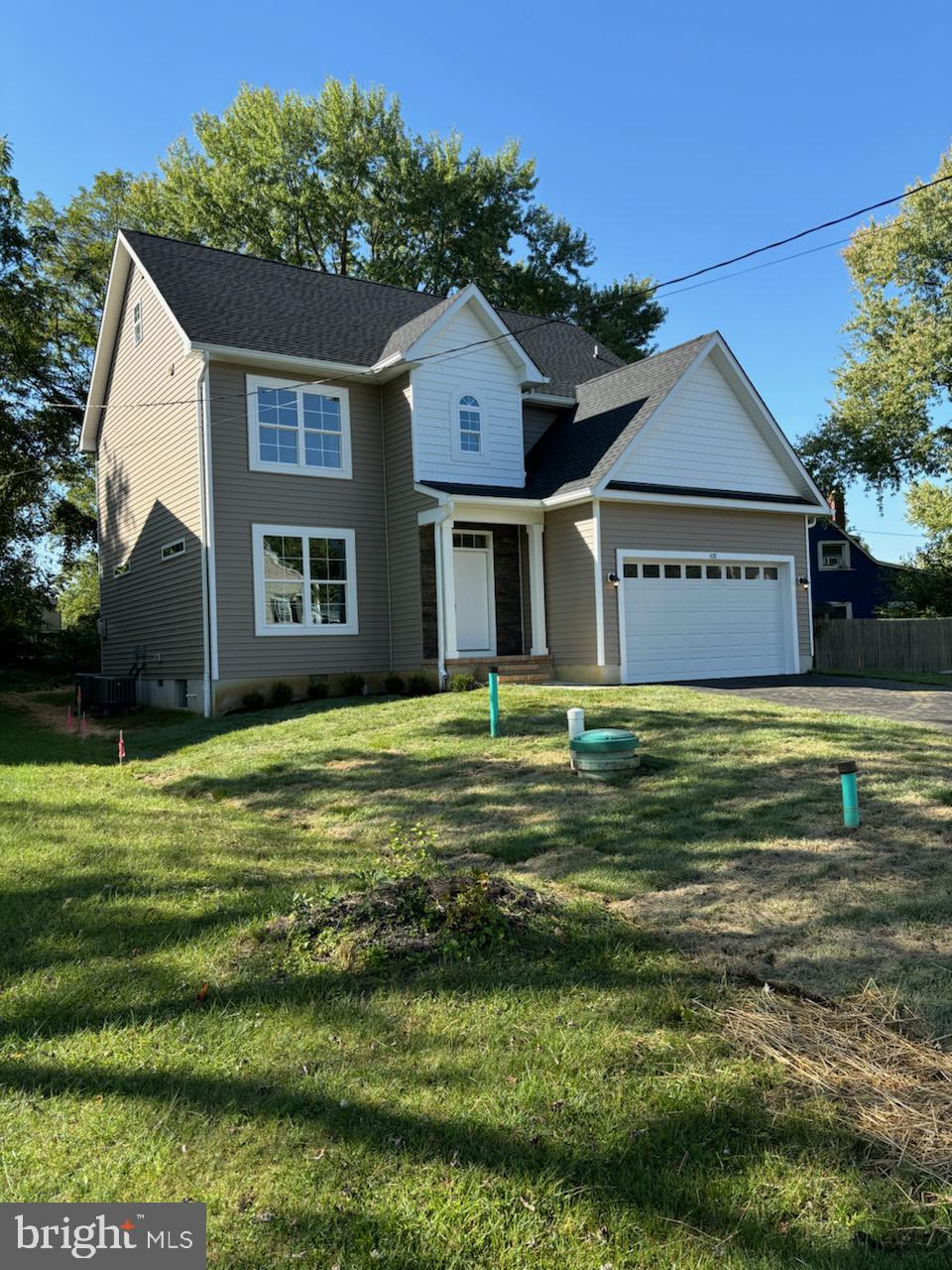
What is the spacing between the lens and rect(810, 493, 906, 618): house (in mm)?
36656

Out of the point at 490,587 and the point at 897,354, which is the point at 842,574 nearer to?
the point at 897,354

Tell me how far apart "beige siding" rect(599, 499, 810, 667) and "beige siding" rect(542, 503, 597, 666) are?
339 millimetres

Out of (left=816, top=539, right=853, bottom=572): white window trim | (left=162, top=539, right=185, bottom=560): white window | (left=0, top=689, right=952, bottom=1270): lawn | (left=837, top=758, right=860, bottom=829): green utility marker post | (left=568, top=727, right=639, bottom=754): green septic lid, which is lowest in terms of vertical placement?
(left=0, top=689, right=952, bottom=1270): lawn

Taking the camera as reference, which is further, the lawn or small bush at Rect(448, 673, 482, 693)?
small bush at Rect(448, 673, 482, 693)

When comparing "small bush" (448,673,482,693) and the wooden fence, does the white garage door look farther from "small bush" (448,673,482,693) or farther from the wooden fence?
the wooden fence

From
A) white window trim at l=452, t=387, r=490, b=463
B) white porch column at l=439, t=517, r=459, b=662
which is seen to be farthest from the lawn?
white window trim at l=452, t=387, r=490, b=463

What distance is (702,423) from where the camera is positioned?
17.4 meters

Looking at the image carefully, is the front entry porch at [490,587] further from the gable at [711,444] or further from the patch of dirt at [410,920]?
the patch of dirt at [410,920]

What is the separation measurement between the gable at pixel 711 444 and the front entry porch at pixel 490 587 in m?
2.49

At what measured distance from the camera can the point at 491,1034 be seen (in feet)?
10.7

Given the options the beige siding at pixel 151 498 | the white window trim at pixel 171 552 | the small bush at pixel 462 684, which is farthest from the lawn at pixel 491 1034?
the white window trim at pixel 171 552

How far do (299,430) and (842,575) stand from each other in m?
28.5

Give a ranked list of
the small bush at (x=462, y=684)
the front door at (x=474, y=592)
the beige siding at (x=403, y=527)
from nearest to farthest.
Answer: the small bush at (x=462, y=684) < the beige siding at (x=403, y=527) < the front door at (x=474, y=592)

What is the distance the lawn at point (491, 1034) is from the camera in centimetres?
228
